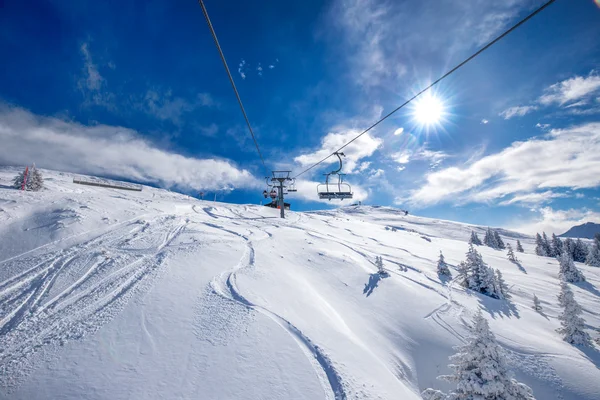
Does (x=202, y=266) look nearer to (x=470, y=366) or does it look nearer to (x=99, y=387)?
(x=99, y=387)

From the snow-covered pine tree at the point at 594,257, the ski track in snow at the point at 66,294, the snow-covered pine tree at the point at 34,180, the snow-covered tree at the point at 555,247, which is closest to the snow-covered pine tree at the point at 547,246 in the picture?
the snow-covered tree at the point at 555,247

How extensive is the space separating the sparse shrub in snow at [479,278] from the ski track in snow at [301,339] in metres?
18.9

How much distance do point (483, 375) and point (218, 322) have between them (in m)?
7.06

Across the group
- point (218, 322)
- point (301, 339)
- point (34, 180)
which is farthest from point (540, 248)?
point (34, 180)

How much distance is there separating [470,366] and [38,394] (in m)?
9.54

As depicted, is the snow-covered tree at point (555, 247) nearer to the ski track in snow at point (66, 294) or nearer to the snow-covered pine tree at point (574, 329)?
the snow-covered pine tree at point (574, 329)

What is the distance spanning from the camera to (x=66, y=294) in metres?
7.41

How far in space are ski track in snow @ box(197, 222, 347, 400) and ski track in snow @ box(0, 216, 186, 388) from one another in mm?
2710

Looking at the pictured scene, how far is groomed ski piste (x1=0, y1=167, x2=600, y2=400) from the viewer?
4.78m

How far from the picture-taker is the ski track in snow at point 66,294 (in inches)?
207

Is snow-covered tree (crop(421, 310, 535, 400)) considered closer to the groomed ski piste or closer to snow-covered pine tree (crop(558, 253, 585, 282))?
the groomed ski piste

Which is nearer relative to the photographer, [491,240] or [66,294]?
[66,294]

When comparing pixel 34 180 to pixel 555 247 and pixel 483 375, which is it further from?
pixel 555 247

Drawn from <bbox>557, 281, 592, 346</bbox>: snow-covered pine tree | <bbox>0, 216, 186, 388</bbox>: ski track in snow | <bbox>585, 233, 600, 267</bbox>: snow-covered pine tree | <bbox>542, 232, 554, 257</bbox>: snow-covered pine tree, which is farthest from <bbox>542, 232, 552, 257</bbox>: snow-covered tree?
<bbox>0, 216, 186, 388</bbox>: ski track in snow
